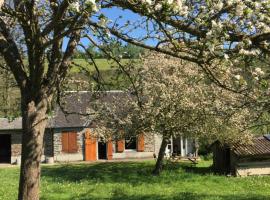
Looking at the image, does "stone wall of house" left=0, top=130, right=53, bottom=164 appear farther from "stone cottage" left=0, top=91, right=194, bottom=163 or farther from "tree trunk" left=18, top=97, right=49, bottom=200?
"tree trunk" left=18, top=97, right=49, bottom=200

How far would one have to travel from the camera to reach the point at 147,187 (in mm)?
26312

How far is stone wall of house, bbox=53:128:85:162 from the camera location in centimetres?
4950

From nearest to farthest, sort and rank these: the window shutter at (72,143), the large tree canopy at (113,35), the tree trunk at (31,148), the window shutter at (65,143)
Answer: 1. the large tree canopy at (113,35)
2. the tree trunk at (31,148)
3. the window shutter at (65,143)
4. the window shutter at (72,143)

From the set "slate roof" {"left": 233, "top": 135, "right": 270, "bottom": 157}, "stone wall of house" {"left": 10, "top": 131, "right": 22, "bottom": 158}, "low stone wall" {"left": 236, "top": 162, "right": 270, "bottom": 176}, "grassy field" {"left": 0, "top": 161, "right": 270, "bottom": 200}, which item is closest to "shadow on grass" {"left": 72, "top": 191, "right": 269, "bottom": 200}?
"grassy field" {"left": 0, "top": 161, "right": 270, "bottom": 200}

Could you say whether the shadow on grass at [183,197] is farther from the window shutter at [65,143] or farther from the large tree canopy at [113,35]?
the window shutter at [65,143]

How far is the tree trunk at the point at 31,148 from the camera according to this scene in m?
10.3

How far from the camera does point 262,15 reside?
23.6 ft

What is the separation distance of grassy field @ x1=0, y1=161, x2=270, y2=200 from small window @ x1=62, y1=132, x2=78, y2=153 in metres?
16.3

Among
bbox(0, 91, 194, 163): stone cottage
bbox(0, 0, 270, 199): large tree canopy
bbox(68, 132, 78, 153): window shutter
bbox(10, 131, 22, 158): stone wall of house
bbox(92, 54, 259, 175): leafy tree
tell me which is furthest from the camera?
bbox(68, 132, 78, 153): window shutter

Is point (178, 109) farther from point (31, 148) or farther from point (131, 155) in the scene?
point (31, 148)

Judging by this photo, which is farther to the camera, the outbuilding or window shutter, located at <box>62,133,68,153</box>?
window shutter, located at <box>62,133,68,153</box>

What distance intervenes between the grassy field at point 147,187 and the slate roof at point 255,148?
86.0 inches

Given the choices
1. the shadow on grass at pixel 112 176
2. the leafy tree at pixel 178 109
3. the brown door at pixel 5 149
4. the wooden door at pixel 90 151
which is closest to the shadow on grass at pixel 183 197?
the shadow on grass at pixel 112 176

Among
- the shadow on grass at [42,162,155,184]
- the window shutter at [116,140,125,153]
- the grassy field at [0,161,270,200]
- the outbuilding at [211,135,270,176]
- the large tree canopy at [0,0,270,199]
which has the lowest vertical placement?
the grassy field at [0,161,270,200]
